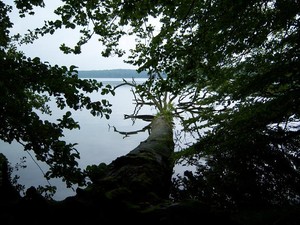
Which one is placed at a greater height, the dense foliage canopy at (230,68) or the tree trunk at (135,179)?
the dense foliage canopy at (230,68)

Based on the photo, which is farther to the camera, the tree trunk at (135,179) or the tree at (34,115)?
the tree at (34,115)

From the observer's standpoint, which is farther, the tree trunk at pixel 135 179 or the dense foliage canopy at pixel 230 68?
the dense foliage canopy at pixel 230 68

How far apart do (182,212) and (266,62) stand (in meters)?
3.52

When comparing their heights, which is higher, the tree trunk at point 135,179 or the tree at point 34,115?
the tree at point 34,115

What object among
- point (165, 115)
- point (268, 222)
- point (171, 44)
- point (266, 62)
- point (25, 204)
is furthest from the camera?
point (165, 115)

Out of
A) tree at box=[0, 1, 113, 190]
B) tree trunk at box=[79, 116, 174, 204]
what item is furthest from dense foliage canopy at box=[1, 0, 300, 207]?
tree trunk at box=[79, 116, 174, 204]

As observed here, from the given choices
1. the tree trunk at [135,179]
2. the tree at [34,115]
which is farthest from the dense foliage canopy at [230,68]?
the tree trunk at [135,179]

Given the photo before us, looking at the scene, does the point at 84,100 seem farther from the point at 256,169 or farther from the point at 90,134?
the point at 90,134

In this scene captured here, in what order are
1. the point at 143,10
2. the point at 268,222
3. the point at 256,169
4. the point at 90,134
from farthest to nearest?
the point at 90,134 → the point at 256,169 → the point at 143,10 → the point at 268,222

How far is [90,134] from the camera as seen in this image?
22.4 meters

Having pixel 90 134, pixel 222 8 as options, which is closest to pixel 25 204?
pixel 222 8

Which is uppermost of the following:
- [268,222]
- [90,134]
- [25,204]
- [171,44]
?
[90,134]

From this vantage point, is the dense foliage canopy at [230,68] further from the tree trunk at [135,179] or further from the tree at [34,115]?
the tree trunk at [135,179]

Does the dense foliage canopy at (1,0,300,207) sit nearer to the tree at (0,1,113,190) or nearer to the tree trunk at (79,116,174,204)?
the tree at (0,1,113,190)
